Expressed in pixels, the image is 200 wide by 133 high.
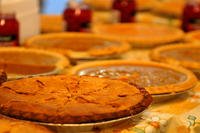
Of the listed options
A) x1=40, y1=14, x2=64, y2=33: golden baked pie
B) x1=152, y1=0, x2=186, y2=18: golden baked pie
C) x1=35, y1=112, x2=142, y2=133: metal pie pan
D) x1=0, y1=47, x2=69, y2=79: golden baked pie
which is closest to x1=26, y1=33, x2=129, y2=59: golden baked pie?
x1=0, y1=47, x2=69, y2=79: golden baked pie

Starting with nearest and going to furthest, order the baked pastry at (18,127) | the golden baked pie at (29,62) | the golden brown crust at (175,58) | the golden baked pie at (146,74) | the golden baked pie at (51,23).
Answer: the baked pastry at (18,127), the golden baked pie at (146,74), the golden baked pie at (29,62), the golden brown crust at (175,58), the golden baked pie at (51,23)

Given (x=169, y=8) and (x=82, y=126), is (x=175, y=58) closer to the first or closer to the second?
(x=82, y=126)

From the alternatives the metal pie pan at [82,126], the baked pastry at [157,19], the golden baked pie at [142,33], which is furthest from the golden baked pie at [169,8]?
the metal pie pan at [82,126]

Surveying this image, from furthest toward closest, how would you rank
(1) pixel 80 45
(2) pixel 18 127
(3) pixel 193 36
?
(3) pixel 193 36
(1) pixel 80 45
(2) pixel 18 127

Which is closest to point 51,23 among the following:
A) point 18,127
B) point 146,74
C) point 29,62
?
point 29,62

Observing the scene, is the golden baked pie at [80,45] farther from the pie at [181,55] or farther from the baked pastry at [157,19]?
the baked pastry at [157,19]

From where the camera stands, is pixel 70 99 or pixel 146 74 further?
pixel 146 74

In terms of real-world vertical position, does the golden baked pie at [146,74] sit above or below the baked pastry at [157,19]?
below
